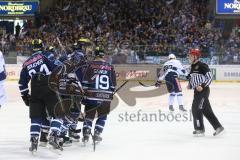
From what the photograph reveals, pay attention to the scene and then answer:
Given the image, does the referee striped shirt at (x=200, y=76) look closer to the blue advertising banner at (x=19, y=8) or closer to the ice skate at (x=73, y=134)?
the ice skate at (x=73, y=134)

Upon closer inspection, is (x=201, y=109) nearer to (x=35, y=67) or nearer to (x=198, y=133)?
(x=198, y=133)

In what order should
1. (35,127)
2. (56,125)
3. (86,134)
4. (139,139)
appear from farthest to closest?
(139,139), (86,134), (56,125), (35,127)

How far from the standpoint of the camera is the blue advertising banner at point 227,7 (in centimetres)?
2688

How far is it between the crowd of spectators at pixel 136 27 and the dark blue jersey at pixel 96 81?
1646 cm

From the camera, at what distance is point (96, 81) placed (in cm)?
871

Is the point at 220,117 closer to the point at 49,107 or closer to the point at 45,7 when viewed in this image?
the point at 49,107

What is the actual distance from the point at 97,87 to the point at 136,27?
67.4 feet

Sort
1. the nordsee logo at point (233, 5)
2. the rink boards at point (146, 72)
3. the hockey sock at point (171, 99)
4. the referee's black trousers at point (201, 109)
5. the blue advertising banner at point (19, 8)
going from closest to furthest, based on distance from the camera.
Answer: the referee's black trousers at point (201, 109) → the hockey sock at point (171, 99) → the rink boards at point (146, 72) → the nordsee logo at point (233, 5) → the blue advertising banner at point (19, 8)

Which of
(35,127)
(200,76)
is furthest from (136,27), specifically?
(35,127)

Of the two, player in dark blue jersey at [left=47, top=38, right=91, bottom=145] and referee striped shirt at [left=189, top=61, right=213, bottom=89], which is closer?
player in dark blue jersey at [left=47, top=38, right=91, bottom=145]

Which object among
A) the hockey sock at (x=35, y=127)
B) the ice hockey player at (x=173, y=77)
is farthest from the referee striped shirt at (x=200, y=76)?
the ice hockey player at (x=173, y=77)

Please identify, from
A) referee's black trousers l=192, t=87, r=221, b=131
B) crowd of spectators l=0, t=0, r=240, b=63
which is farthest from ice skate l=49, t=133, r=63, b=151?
crowd of spectators l=0, t=0, r=240, b=63

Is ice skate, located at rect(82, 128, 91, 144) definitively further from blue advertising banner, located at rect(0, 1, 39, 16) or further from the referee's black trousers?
blue advertising banner, located at rect(0, 1, 39, 16)

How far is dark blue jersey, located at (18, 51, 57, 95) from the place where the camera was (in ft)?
26.5
